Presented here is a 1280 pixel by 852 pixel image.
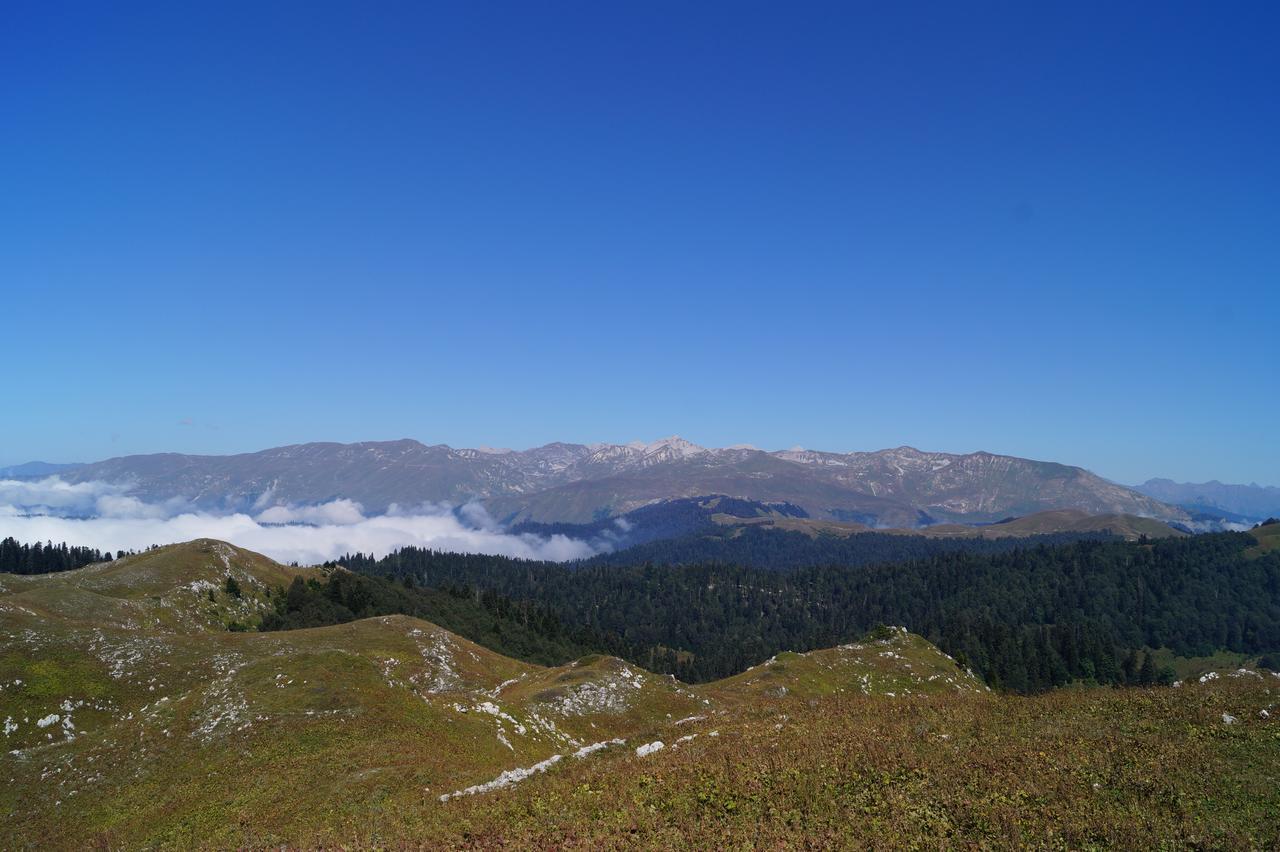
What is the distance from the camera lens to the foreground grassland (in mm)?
18125

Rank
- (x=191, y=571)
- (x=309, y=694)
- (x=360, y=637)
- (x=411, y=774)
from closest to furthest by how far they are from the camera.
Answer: (x=411, y=774), (x=309, y=694), (x=360, y=637), (x=191, y=571)

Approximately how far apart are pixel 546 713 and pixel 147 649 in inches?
1619

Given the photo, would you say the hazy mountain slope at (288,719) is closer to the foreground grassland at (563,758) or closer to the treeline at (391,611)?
the foreground grassland at (563,758)

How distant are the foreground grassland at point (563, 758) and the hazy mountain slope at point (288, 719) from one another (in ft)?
0.74

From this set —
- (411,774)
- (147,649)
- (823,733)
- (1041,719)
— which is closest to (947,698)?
(1041,719)

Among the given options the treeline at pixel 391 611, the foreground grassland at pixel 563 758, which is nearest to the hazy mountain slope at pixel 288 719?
the foreground grassland at pixel 563 758

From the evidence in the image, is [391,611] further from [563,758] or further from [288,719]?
[563,758]

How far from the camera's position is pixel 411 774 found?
33.0 m

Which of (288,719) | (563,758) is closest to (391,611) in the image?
(288,719)

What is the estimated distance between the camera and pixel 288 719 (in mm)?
45000

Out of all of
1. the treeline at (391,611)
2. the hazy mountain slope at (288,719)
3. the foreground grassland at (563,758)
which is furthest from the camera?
the treeline at (391,611)

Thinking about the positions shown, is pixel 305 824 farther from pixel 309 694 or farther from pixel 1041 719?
pixel 1041 719

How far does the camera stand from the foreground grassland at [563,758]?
1812 cm

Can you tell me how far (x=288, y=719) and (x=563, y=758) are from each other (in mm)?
25012
